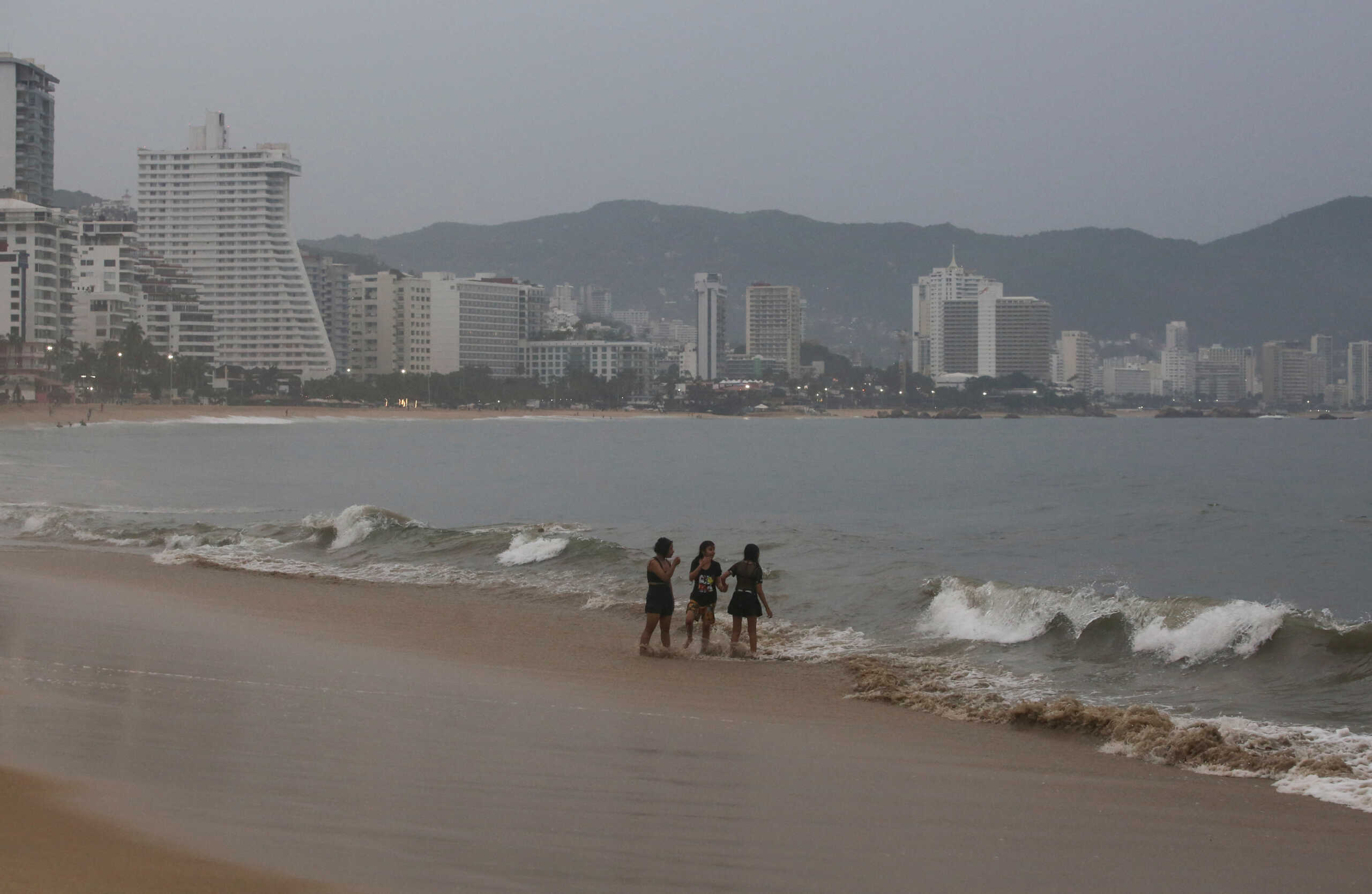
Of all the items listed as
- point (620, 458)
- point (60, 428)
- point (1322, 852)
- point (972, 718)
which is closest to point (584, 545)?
point (972, 718)

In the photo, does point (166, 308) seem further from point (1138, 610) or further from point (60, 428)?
point (1138, 610)

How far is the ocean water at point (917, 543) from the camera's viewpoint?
12.1 metres

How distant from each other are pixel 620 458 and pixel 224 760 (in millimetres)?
62698

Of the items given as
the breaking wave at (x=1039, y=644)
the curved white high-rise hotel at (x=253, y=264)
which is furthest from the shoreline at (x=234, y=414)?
the breaking wave at (x=1039, y=644)

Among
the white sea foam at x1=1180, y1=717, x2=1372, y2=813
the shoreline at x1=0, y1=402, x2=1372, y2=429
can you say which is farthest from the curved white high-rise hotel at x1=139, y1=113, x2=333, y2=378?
the white sea foam at x1=1180, y1=717, x2=1372, y2=813

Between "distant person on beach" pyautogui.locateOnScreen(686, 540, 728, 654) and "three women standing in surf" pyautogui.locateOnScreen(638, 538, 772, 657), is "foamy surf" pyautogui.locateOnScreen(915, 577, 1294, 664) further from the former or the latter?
"distant person on beach" pyautogui.locateOnScreen(686, 540, 728, 654)

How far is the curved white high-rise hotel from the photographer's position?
620ft

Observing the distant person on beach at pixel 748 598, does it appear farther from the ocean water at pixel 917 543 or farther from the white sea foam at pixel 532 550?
the white sea foam at pixel 532 550

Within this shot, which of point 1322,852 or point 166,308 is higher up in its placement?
point 166,308

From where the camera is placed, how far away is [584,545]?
21.5 metres

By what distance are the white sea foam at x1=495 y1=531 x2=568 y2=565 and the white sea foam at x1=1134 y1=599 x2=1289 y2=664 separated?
1049 centimetres

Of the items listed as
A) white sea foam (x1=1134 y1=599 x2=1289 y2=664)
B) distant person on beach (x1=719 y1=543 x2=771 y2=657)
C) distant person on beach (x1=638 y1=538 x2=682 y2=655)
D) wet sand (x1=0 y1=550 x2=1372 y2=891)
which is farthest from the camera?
distant person on beach (x1=719 y1=543 x2=771 y2=657)

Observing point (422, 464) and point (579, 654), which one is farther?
point (422, 464)

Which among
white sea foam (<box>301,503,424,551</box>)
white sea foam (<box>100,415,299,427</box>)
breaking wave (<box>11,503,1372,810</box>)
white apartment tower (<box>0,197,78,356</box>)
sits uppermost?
white apartment tower (<box>0,197,78,356</box>)
